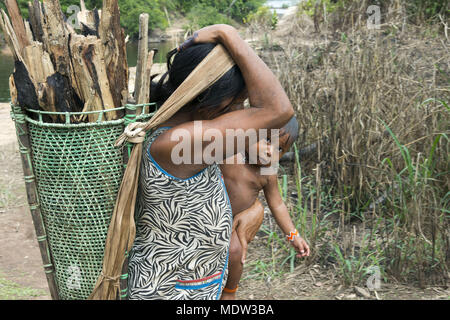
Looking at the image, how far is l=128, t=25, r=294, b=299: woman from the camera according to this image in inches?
57.6

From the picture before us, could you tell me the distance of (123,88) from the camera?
1.57 metres

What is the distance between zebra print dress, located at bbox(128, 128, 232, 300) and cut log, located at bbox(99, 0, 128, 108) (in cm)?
18

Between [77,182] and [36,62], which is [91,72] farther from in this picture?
[77,182]

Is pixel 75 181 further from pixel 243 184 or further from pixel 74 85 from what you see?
pixel 243 184

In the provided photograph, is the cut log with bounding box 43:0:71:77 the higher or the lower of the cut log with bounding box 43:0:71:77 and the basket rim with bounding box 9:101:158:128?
the higher

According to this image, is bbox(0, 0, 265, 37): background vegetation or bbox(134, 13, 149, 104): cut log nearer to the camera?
bbox(134, 13, 149, 104): cut log

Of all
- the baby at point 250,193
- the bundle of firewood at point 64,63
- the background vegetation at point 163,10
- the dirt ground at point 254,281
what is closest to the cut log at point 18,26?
the bundle of firewood at point 64,63

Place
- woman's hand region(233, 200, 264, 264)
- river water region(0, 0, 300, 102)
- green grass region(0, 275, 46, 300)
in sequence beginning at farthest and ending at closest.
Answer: river water region(0, 0, 300, 102), green grass region(0, 275, 46, 300), woman's hand region(233, 200, 264, 264)

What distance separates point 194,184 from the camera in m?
1.57

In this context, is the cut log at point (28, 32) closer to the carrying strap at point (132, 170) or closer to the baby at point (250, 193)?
the carrying strap at point (132, 170)

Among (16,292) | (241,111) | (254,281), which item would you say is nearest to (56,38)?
(241,111)

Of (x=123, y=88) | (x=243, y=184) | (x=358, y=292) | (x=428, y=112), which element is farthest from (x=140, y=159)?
(x=428, y=112)

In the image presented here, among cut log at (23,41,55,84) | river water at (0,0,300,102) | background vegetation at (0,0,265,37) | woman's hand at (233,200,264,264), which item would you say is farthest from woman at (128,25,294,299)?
background vegetation at (0,0,265,37)

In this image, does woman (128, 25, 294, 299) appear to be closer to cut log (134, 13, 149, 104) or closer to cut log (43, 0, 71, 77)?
cut log (134, 13, 149, 104)
